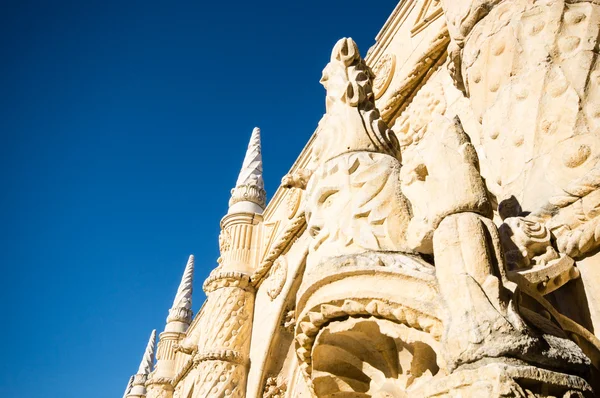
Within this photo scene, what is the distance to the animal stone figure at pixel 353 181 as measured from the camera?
6.34 feet

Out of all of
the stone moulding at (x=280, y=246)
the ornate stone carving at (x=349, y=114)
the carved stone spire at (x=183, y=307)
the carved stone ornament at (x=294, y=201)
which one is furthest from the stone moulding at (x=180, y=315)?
the ornate stone carving at (x=349, y=114)

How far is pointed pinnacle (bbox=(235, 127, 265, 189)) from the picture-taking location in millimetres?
7977

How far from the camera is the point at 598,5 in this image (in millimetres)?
2293

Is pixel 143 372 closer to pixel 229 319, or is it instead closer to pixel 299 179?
pixel 229 319

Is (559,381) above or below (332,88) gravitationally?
below

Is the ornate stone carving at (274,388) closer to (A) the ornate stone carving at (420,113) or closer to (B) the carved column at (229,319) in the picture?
(B) the carved column at (229,319)

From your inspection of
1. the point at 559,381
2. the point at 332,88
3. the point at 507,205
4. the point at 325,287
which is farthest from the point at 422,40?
the point at 559,381

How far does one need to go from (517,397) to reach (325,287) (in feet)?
2.57

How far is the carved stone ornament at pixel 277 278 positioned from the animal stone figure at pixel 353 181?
3.75m

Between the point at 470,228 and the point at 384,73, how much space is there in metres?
3.59

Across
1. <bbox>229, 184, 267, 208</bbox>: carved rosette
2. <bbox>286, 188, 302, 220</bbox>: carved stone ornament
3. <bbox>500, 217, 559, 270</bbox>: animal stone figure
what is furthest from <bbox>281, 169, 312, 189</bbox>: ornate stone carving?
<bbox>229, 184, 267, 208</bbox>: carved rosette

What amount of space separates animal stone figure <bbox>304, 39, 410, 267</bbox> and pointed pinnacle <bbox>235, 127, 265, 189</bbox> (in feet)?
17.7

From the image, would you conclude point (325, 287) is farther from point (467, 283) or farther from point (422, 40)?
point (422, 40)

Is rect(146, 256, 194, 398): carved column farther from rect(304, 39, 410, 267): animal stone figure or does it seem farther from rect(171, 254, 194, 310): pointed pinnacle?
rect(304, 39, 410, 267): animal stone figure
